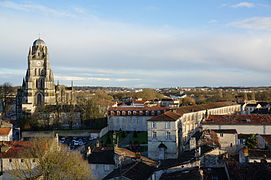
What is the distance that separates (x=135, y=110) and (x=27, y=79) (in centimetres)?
2819

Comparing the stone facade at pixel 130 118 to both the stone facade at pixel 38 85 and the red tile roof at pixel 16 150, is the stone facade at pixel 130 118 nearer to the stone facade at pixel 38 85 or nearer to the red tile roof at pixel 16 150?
the stone facade at pixel 38 85

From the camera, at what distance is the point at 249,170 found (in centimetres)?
2133

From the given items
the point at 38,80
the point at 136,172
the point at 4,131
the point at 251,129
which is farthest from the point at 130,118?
the point at 136,172

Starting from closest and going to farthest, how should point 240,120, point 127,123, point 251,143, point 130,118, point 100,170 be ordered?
point 100,170
point 251,143
point 240,120
point 130,118
point 127,123

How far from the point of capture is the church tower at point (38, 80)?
70.4 m

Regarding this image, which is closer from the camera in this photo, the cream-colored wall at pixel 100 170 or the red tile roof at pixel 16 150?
the cream-colored wall at pixel 100 170

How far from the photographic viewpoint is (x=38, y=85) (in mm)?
71938

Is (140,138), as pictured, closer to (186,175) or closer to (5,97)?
(186,175)

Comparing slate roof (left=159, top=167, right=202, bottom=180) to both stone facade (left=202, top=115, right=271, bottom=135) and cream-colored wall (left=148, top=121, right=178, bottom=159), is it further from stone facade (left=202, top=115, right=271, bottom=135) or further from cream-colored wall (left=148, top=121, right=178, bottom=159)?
stone facade (left=202, top=115, right=271, bottom=135)

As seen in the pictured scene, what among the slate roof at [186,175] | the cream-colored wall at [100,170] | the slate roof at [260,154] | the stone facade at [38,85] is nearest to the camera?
the slate roof at [186,175]

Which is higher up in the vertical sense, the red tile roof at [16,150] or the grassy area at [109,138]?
the red tile roof at [16,150]

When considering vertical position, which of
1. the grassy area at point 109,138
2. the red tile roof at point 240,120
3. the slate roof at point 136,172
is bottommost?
the grassy area at point 109,138

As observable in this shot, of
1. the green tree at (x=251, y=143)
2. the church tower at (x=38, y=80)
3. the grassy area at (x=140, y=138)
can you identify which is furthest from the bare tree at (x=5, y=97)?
the green tree at (x=251, y=143)

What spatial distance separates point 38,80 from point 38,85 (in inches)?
47.0
